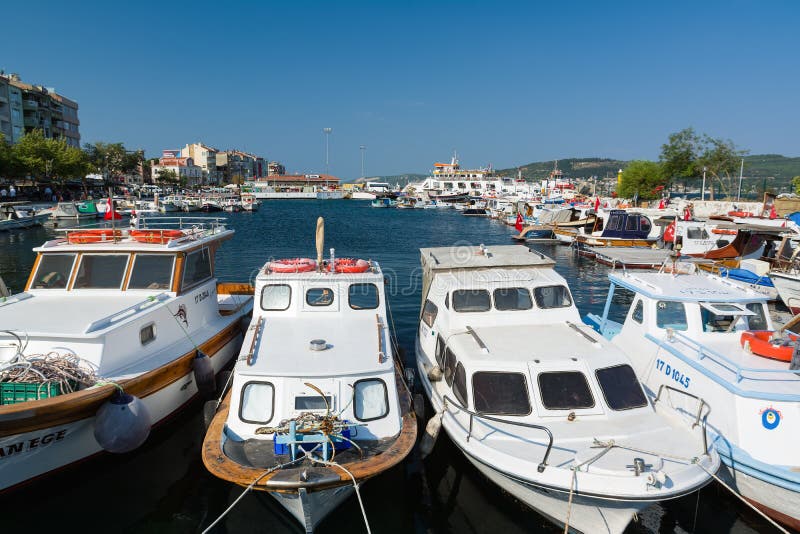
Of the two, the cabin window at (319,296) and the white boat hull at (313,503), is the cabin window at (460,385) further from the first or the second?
the cabin window at (319,296)

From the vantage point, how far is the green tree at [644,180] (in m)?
68.9

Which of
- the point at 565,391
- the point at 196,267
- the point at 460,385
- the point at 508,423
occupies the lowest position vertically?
the point at 508,423

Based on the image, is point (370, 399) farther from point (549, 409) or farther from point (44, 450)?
point (44, 450)

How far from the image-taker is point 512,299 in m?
11.4

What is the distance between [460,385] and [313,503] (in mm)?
3401

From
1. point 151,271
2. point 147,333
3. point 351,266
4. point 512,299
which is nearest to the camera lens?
point 147,333

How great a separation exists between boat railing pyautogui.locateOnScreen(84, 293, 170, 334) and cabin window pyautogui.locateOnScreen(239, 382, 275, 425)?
10.7 feet

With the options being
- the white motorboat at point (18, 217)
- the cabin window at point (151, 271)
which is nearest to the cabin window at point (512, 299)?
the cabin window at point (151, 271)

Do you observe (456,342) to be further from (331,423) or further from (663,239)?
(663,239)

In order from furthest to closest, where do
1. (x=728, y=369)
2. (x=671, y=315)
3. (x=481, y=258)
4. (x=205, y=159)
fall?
(x=205, y=159) → (x=481, y=258) → (x=671, y=315) → (x=728, y=369)

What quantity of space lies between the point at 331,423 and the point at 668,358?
7.30 meters

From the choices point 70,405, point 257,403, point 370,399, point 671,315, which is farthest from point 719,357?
point 70,405

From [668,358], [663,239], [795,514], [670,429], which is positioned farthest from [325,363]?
[663,239]

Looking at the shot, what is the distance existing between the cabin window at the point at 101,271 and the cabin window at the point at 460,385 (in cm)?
818
